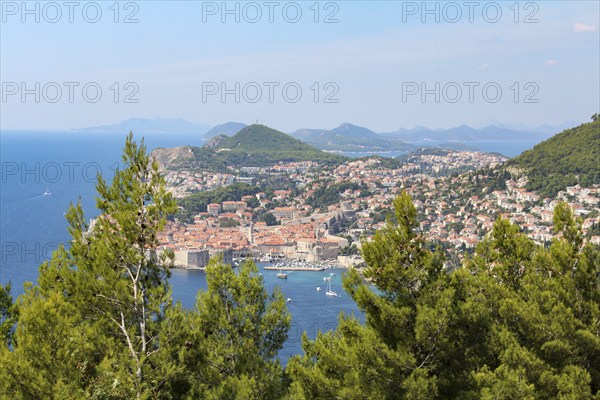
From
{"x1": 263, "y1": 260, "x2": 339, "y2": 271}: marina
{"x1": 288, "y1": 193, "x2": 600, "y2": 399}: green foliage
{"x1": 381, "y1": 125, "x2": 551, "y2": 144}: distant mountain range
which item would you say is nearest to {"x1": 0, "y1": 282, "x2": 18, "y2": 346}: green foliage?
{"x1": 288, "y1": 193, "x2": 600, "y2": 399}: green foliage

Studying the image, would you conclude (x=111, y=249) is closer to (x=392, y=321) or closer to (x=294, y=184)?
(x=392, y=321)

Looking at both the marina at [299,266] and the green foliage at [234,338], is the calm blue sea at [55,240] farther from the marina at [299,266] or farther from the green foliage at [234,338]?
the green foliage at [234,338]

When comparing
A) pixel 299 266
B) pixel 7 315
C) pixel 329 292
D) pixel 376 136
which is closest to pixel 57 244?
pixel 329 292

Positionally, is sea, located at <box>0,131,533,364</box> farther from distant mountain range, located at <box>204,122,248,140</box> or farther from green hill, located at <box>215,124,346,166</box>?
distant mountain range, located at <box>204,122,248,140</box>

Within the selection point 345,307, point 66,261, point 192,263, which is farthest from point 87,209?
point 66,261

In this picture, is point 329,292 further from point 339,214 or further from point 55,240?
point 339,214

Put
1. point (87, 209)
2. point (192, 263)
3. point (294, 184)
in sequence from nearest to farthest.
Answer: point (192, 263) → point (87, 209) → point (294, 184)

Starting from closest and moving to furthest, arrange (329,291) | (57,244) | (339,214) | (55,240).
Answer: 1. (57,244)
2. (329,291)
3. (55,240)
4. (339,214)
